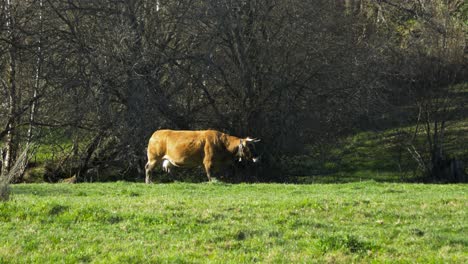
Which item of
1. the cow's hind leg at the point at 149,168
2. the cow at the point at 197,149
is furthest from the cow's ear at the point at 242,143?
the cow's hind leg at the point at 149,168

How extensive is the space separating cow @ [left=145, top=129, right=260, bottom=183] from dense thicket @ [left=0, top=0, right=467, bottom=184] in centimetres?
255

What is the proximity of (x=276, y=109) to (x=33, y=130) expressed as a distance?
8422mm

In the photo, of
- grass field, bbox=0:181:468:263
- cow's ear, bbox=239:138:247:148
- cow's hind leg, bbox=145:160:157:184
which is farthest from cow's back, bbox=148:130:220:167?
grass field, bbox=0:181:468:263

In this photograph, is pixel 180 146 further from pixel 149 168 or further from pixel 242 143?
pixel 242 143

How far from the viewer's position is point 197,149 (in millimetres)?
22281

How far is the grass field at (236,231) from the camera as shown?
9.48 m

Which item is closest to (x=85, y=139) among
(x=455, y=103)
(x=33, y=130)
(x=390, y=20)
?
(x=33, y=130)

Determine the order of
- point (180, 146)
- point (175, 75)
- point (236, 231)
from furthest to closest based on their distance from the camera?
1. point (175, 75)
2. point (180, 146)
3. point (236, 231)

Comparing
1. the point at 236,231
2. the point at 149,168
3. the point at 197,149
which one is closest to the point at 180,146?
the point at 197,149

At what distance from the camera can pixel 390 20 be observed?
3027 cm

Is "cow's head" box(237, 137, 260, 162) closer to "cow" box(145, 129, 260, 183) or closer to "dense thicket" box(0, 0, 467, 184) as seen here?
"cow" box(145, 129, 260, 183)

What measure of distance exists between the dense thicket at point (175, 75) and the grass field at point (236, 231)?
11.7m

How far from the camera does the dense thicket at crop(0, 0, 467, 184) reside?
25000mm

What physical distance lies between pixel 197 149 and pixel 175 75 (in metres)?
4.36
